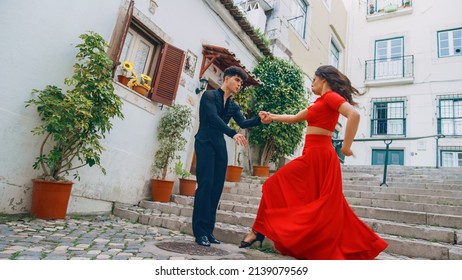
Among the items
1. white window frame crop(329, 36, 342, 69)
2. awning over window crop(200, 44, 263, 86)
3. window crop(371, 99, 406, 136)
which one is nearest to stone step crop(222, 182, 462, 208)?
awning over window crop(200, 44, 263, 86)

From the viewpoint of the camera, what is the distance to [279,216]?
2568 mm

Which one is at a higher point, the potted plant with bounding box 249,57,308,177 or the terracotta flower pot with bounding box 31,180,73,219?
the potted plant with bounding box 249,57,308,177

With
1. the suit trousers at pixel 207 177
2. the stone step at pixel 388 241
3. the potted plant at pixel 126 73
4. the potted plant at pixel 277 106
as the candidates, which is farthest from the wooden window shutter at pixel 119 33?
the potted plant at pixel 277 106

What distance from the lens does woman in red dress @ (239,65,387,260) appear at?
2332 mm

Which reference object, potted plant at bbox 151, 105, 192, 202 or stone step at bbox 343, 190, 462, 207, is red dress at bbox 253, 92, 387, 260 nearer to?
stone step at bbox 343, 190, 462, 207

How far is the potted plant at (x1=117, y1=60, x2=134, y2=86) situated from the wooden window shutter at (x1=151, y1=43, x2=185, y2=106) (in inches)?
21.9

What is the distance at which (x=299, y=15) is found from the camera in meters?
12.2

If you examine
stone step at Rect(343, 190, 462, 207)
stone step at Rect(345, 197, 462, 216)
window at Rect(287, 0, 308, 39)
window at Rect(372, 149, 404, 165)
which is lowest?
stone step at Rect(345, 197, 462, 216)

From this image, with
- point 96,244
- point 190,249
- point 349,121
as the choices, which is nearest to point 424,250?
point 349,121

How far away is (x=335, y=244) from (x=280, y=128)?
21.6 feet

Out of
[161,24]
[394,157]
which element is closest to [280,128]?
[161,24]

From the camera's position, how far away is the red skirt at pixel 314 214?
92.0 inches

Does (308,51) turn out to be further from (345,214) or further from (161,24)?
(345,214)

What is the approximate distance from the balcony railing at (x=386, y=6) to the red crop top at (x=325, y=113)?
16855 millimetres
